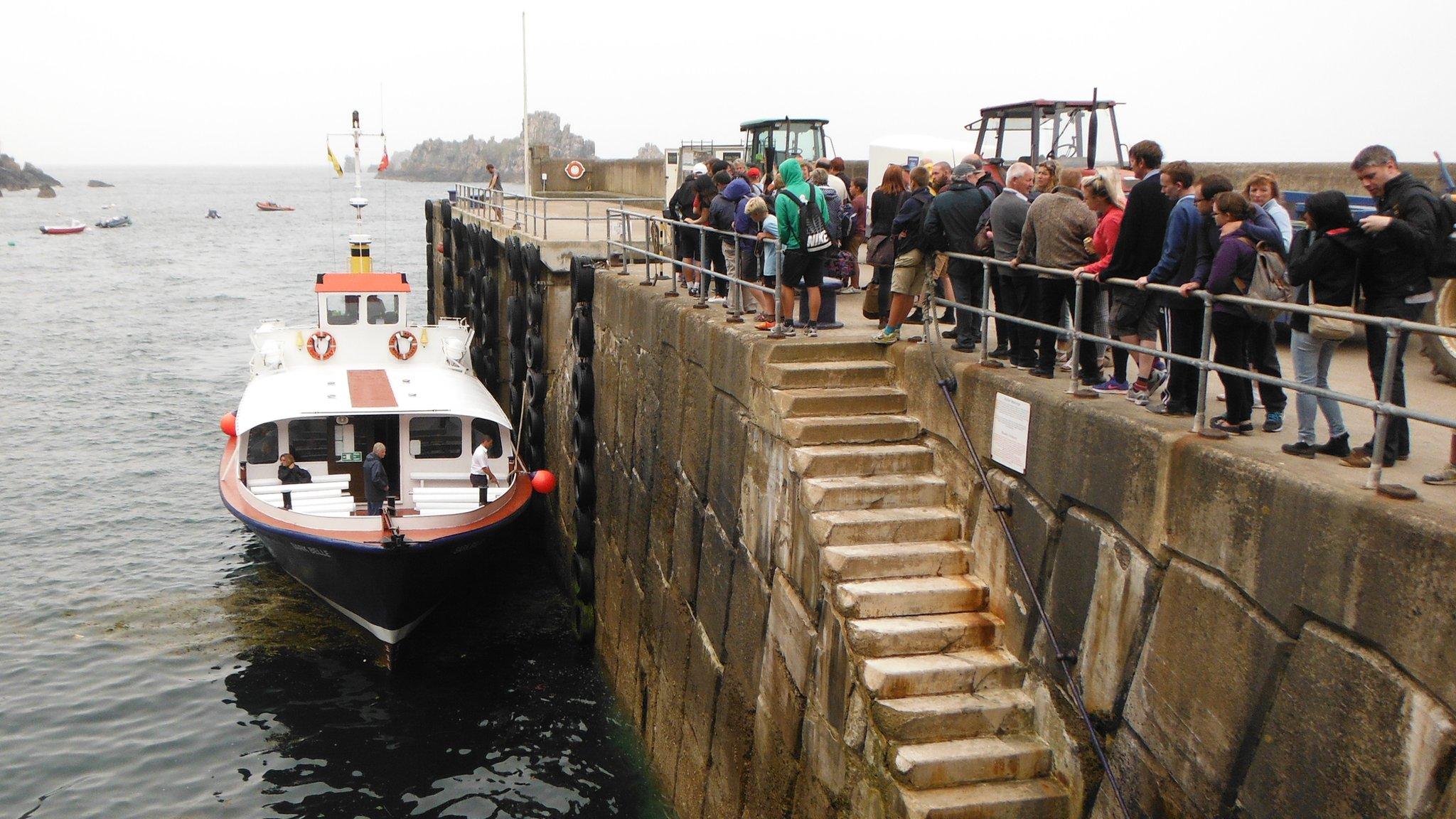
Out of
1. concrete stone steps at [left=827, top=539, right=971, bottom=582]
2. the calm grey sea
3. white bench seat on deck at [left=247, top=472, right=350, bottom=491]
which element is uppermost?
concrete stone steps at [left=827, top=539, right=971, bottom=582]

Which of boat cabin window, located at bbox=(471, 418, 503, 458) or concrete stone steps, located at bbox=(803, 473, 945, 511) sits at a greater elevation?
concrete stone steps, located at bbox=(803, 473, 945, 511)

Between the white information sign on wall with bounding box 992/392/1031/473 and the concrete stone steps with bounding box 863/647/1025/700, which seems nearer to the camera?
the concrete stone steps with bounding box 863/647/1025/700

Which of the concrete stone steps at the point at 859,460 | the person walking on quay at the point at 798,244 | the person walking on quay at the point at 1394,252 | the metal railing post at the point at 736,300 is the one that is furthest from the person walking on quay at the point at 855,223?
the person walking on quay at the point at 1394,252

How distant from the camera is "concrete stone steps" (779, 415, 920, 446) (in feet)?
27.6

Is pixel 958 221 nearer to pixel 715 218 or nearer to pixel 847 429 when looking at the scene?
pixel 847 429

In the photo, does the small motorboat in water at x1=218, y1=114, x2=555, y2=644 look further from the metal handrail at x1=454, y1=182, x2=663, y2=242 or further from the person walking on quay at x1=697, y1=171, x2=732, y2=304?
the person walking on quay at x1=697, y1=171, x2=732, y2=304

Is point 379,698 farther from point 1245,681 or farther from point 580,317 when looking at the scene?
point 1245,681

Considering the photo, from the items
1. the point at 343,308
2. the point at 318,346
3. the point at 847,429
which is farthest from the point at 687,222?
the point at 343,308

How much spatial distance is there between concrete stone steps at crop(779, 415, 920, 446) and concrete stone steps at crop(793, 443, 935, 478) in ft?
0.17

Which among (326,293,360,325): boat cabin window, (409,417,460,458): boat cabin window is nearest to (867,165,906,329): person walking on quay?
(409,417,460,458): boat cabin window

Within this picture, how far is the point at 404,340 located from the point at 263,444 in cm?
339

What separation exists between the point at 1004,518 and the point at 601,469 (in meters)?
8.08

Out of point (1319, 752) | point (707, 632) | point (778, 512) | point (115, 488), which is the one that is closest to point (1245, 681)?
point (1319, 752)

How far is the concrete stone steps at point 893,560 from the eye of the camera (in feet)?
24.9
